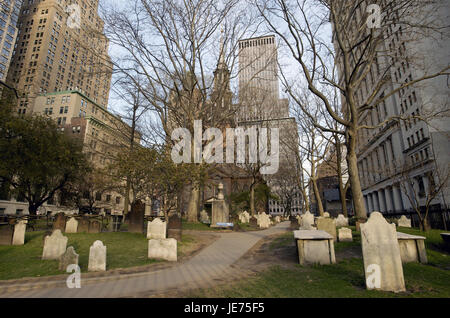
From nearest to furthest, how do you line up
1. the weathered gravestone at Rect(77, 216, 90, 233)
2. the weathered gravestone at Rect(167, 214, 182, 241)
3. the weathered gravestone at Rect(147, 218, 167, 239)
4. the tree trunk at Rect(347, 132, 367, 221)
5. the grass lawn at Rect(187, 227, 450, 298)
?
the grass lawn at Rect(187, 227, 450, 298) < the weathered gravestone at Rect(147, 218, 167, 239) < the weathered gravestone at Rect(167, 214, 182, 241) < the tree trunk at Rect(347, 132, 367, 221) < the weathered gravestone at Rect(77, 216, 90, 233)

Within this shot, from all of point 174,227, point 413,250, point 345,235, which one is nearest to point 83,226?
point 174,227

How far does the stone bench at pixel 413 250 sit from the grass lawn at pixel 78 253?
716 cm

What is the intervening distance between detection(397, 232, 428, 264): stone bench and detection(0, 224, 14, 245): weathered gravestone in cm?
1475

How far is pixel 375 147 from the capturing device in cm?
5059

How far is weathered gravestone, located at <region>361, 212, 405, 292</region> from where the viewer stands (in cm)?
444

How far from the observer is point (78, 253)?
886cm

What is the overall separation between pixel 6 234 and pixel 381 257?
14069 mm

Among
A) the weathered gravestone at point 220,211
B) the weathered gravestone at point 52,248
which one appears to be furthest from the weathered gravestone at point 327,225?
the weathered gravestone at point 220,211

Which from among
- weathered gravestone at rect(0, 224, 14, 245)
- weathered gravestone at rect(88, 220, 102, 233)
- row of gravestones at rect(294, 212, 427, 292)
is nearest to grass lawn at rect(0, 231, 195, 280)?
weathered gravestone at rect(0, 224, 14, 245)

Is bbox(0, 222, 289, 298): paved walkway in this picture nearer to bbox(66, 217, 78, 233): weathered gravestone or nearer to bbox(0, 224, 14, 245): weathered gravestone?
bbox(0, 224, 14, 245): weathered gravestone

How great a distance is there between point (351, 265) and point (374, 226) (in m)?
2.27

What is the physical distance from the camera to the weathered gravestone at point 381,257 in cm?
444

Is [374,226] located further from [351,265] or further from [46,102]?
[46,102]
